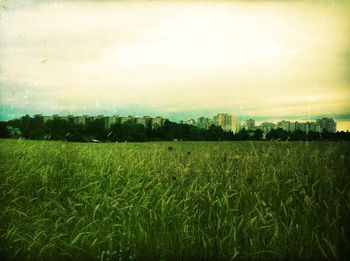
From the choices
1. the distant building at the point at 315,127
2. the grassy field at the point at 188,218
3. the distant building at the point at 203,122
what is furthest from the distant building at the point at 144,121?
the distant building at the point at 315,127

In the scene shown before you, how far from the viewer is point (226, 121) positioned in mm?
5141

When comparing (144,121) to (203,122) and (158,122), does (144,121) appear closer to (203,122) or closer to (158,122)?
(158,122)

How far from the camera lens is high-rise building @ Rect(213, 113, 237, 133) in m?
5.09

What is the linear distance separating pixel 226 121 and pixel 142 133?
2369 mm

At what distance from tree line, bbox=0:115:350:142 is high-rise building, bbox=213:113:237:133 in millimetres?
212

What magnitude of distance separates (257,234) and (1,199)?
3.36 m

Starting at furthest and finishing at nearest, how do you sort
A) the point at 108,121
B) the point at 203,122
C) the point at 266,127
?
the point at 108,121 → the point at 266,127 → the point at 203,122

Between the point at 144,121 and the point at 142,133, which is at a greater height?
the point at 144,121

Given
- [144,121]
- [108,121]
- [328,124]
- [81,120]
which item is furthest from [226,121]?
[81,120]

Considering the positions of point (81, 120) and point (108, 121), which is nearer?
point (81, 120)

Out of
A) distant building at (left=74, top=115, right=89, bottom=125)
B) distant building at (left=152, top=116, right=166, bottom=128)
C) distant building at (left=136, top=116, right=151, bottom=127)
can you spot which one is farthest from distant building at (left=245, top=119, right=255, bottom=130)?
distant building at (left=74, top=115, right=89, bottom=125)

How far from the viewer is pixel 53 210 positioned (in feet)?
12.3

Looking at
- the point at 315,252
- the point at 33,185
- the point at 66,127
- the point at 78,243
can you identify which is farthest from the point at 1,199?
the point at 315,252

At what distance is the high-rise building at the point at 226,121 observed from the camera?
509 cm
